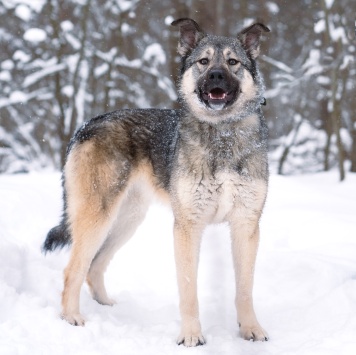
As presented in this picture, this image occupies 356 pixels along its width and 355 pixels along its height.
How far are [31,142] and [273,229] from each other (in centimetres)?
948

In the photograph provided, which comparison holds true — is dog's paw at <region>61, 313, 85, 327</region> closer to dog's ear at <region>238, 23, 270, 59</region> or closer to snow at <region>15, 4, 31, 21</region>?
dog's ear at <region>238, 23, 270, 59</region>

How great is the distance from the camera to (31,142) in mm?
13797

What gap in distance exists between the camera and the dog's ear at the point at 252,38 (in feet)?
12.6

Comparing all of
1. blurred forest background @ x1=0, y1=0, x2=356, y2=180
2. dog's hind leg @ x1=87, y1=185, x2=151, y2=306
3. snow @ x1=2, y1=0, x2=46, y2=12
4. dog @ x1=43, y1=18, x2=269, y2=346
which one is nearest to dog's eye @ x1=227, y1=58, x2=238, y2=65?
dog @ x1=43, y1=18, x2=269, y2=346

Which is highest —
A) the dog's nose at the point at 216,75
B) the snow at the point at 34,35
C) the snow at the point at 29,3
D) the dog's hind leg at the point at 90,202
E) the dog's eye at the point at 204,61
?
the snow at the point at 29,3

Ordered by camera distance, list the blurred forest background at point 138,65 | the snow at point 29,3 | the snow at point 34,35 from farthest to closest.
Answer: the snow at point 29,3
the blurred forest background at point 138,65
the snow at point 34,35

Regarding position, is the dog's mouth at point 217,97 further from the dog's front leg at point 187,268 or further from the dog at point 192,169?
the dog's front leg at point 187,268

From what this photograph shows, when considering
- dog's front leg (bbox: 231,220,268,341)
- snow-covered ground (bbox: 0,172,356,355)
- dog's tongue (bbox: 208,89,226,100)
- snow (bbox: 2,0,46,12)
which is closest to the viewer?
snow-covered ground (bbox: 0,172,356,355)

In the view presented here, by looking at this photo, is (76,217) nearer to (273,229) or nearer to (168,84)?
(273,229)

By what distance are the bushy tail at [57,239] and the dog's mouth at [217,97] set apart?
4.79 ft

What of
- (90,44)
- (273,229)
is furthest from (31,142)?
(273,229)

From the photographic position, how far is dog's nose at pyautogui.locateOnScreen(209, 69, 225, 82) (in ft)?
11.4

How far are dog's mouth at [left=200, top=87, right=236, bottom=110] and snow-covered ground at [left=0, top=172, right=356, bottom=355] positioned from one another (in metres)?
1.47

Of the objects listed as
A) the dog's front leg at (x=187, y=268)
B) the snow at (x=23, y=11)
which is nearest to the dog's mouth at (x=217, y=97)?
the dog's front leg at (x=187, y=268)
